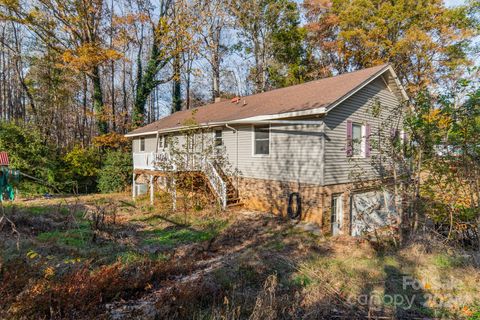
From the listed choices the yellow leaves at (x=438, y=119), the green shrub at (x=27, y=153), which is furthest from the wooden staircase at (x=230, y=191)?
the green shrub at (x=27, y=153)

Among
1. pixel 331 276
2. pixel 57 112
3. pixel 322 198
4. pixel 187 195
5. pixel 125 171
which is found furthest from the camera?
pixel 57 112

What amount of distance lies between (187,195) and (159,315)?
26.4ft

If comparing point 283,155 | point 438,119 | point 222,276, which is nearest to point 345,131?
point 283,155

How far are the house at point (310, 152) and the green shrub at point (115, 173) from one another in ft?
21.6

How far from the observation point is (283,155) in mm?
10312

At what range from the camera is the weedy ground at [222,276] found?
3.68 metres

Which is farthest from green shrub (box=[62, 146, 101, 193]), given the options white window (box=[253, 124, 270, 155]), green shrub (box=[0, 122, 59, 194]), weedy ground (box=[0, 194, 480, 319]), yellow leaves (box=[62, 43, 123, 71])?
white window (box=[253, 124, 270, 155])

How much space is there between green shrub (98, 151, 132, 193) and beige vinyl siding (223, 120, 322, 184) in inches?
385

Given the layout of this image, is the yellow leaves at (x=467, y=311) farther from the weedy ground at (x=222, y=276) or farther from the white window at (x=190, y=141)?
the white window at (x=190, y=141)

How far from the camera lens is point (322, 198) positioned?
9188mm

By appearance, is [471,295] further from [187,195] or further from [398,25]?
[398,25]

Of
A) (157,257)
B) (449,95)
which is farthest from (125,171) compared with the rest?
(449,95)

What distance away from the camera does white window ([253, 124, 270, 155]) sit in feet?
36.0

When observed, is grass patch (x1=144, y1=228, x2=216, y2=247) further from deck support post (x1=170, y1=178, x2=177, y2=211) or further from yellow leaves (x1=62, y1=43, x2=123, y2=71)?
yellow leaves (x1=62, y1=43, x2=123, y2=71)
